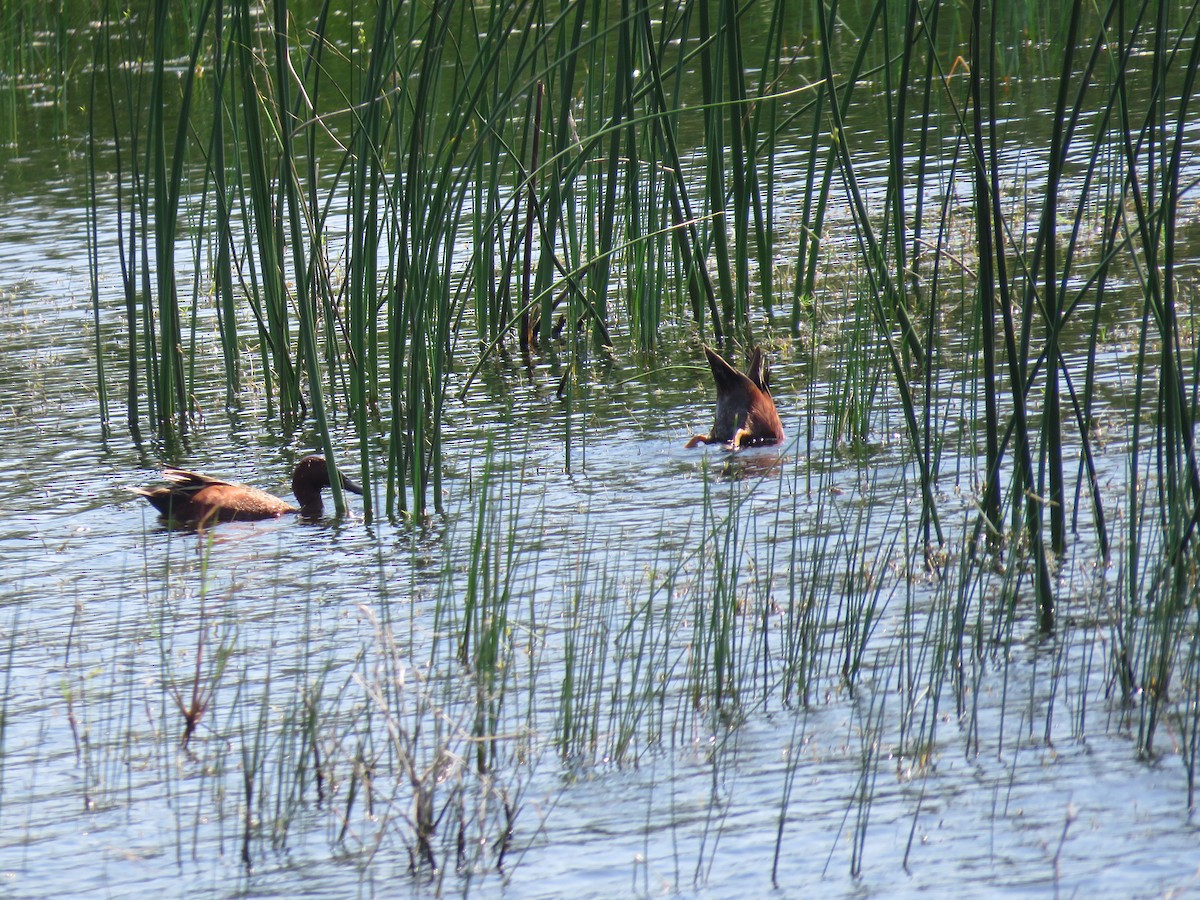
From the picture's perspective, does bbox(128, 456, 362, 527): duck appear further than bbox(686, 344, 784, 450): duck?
No

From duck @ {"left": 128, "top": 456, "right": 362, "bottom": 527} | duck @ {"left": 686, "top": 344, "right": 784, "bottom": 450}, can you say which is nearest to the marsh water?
duck @ {"left": 128, "top": 456, "right": 362, "bottom": 527}

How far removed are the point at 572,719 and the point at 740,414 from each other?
11.1 feet

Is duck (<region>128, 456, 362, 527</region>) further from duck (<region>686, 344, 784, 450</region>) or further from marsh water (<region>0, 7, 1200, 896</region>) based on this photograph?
duck (<region>686, 344, 784, 450</region>)

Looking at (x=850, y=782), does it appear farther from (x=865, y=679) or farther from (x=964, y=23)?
(x=964, y=23)

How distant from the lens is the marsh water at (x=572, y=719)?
4324mm

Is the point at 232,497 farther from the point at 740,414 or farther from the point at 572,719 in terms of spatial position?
the point at 572,719

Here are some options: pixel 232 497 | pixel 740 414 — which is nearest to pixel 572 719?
pixel 232 497

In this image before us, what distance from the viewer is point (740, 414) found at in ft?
27.0

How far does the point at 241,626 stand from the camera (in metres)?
6.26

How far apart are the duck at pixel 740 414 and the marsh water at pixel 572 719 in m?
0.39

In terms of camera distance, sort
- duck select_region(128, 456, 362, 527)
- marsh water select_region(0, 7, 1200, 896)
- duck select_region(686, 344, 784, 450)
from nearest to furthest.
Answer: marsh water select_region(0, 7, 1200, 896), duck select_region(128, 456, 362, 527), duck select_region(686, 344, 784, 450)

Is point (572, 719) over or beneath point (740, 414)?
beneath

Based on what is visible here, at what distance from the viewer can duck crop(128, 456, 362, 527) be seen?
7.70 metres

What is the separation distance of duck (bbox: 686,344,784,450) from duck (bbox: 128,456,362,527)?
1756 mm
